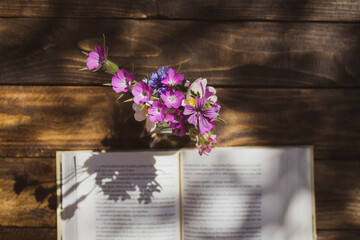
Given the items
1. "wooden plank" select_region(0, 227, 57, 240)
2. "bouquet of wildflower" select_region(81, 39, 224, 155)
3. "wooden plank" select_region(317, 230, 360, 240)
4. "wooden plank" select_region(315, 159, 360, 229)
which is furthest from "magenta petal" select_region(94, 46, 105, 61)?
"wooden plank" select_region(317, 230, 360, 240)

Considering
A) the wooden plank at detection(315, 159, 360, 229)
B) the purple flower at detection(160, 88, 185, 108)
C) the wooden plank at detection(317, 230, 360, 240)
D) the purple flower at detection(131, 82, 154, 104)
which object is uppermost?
the purple flower at detection(131, 82, 154, 104)

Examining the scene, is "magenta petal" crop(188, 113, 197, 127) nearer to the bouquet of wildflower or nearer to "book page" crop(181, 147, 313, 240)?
the bouquet of wildflower

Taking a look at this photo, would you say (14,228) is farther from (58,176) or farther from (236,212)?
(236,212)

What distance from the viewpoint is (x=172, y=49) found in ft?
2.57

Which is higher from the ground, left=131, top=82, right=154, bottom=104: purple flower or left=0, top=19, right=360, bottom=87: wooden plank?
left=0, top=19, right=360, bottom=87: wooden plank

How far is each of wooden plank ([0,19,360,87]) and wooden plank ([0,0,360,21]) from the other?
20mm

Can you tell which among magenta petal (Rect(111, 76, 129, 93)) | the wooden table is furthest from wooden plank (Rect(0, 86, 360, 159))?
magenta petal (Rect(111, 76, 129, 93))

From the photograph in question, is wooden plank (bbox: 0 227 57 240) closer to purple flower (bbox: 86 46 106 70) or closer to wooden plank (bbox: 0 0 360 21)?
purple flower (bbox: 86 46 106 70)

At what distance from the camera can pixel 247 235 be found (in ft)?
2.58

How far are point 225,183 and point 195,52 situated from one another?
38cm

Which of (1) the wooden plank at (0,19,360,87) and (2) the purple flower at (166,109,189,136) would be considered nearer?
(2) the purple flower at (166,109,189,136)

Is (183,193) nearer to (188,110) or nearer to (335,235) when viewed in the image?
(188,110)

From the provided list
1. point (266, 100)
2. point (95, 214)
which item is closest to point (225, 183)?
point (266, 100)

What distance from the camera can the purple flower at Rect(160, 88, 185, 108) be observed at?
55 cm
